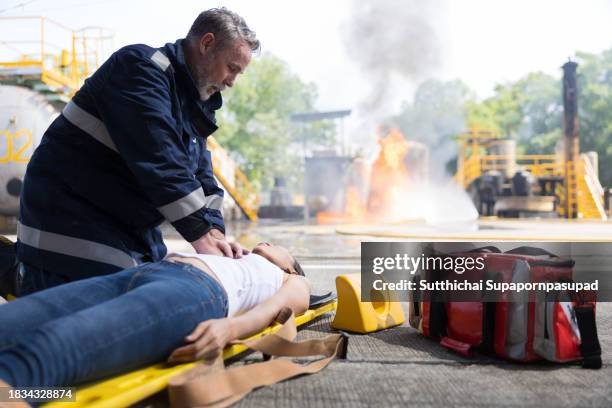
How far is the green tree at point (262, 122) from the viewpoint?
40531 mm

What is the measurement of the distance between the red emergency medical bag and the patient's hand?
1169 mm

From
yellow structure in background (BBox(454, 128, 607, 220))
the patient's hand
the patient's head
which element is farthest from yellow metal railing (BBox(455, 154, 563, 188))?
the patient's hand

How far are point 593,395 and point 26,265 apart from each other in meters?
2.72

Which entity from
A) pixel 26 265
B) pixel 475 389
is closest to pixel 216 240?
pixel 26 265

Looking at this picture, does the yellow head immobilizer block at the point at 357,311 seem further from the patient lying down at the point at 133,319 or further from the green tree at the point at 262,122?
the green tree at the point at 262,122

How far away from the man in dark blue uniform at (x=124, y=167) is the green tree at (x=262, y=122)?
119 feet

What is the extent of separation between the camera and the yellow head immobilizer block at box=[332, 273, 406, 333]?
317cm

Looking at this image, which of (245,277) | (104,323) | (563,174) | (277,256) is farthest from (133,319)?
(563,174)

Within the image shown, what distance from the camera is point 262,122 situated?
132ft

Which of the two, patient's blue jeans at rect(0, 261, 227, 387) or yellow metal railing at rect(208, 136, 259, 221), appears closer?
patient's blue jeans at rect(0, 261, 227, 387)

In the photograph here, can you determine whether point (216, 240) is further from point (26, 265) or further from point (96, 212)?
point (26, 265)

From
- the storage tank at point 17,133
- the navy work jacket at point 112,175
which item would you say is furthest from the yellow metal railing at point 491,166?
the navy work jacket at point 112,175

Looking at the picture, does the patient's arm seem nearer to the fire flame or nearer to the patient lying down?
the patient lying down

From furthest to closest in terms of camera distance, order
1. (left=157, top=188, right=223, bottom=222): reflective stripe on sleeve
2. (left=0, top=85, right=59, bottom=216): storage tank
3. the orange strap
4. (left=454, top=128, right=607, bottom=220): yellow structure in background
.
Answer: (left=454, top=128, right=607, bottom=220): yellow structure in background → (left=0, top=85, right=59, bottom=216): storage tank → (left=157, top=188, right=223, bottom=222): reflective stripe on sleeve → the orange strap
